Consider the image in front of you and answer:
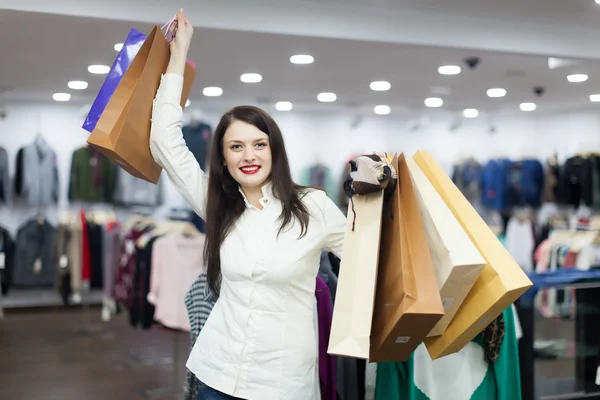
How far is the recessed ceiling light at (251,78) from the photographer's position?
638 centimetres

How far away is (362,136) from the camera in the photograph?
9805mm

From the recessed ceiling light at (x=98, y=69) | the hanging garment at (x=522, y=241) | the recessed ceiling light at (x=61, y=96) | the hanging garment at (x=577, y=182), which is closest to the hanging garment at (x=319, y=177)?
the hanging garment at (x=522, y=241)

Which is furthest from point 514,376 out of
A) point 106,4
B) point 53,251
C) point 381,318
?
point 53,251

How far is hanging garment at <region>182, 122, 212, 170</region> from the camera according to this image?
805cm

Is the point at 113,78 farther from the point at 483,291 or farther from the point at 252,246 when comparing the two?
the point at 483,291

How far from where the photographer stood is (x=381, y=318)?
65.0 inches

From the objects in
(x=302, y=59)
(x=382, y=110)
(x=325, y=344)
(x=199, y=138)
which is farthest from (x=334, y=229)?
(x=382, y=110)

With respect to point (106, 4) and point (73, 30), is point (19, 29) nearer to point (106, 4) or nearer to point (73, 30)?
point (73, 30)

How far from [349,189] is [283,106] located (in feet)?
23.1

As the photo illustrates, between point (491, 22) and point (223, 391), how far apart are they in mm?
4037

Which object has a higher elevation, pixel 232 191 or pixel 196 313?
pixel 232 191

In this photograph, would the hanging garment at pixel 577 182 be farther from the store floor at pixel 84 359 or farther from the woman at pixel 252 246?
the woman at pixel 252 246

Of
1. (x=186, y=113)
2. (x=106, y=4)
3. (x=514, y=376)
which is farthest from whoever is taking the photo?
(x=186, y=113)

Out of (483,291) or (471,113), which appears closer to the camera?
(483,291)
